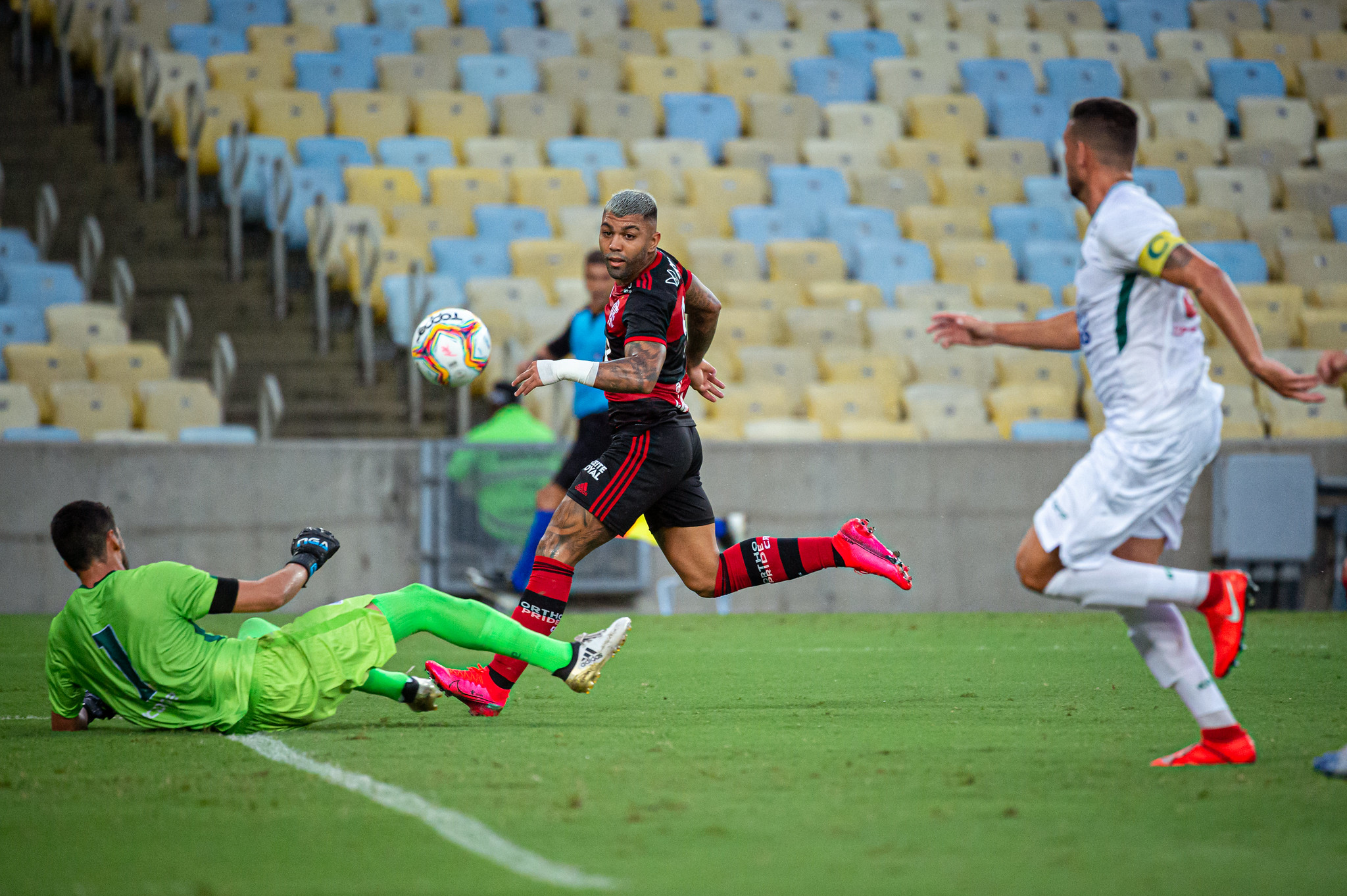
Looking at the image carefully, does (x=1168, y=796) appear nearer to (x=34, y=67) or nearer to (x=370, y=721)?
(x=370, y=721)

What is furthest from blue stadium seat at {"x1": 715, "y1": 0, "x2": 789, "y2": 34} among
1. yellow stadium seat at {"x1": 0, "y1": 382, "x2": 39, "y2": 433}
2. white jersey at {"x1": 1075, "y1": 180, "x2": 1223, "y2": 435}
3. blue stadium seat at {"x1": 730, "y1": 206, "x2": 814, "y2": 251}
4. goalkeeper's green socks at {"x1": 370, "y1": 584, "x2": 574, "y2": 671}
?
white jersey at {"x1": 1075, "y1": 180, "x2": 1223, "y2": 435}

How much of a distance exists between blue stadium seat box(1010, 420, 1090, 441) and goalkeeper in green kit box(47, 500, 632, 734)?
8.35 m

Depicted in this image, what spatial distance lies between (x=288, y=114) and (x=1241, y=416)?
1028cm

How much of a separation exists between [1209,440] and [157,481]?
8.99m

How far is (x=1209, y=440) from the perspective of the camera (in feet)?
15.8

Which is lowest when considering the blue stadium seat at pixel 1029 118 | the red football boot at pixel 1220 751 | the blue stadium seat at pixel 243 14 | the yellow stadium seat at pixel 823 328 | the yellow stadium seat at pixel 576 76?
the red football boot at pixel 1220 751

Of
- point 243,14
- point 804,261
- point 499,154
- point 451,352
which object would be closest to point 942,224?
point 804,261

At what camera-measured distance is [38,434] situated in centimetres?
1194

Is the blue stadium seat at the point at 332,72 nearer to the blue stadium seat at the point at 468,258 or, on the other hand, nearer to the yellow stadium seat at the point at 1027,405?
the blue stadium seat at the point at 468,258

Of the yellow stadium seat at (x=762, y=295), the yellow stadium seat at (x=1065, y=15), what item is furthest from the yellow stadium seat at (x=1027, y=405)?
the yellow stadium seat at (x=1065, y=15)

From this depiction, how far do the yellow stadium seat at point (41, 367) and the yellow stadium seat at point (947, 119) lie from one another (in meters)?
10.1

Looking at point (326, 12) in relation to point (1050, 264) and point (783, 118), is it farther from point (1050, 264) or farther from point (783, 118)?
point (1050, 264)

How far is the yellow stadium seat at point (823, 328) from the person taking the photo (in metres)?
14.5

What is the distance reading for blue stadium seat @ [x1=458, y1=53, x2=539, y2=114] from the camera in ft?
57.2
